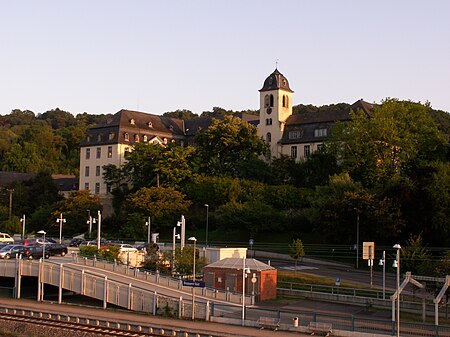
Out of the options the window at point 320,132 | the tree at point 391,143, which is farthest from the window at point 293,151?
the tree at point 391,143

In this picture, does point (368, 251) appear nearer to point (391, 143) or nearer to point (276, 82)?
point (391, 143)

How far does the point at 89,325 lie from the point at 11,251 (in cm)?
2077

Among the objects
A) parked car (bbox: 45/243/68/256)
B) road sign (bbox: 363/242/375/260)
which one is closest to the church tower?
parked car (bbox: 45/243/68/256)

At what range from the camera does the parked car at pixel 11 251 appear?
53969mm

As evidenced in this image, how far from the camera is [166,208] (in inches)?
3177

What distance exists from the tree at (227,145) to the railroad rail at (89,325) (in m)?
51.2

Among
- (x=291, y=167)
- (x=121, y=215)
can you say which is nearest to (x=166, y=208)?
(x=121, y=215)

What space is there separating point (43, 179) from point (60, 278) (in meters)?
55.8

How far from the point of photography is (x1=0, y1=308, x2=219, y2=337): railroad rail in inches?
1324

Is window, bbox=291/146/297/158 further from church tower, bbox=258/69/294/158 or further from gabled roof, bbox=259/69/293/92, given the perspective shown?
gabled roof, bbox=259/69/293/92

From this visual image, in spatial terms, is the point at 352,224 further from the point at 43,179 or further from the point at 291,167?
the point at 43,179

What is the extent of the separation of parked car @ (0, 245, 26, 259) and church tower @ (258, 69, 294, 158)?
48548 mm

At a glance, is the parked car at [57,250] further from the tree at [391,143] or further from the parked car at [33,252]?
the tree at [391,143]

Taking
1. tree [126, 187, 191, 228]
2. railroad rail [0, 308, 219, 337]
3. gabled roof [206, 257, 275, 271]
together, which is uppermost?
tree [126, 187, 191, 228]
